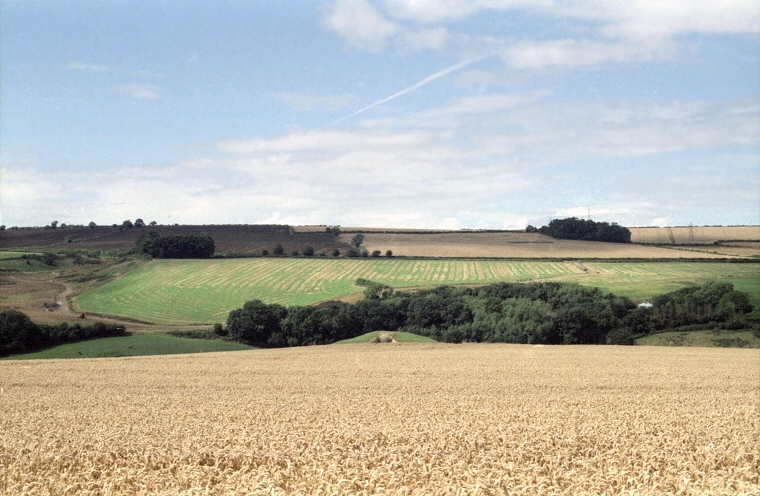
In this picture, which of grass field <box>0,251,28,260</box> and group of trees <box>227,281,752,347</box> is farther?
grass field <box>0,251,28,260</box>

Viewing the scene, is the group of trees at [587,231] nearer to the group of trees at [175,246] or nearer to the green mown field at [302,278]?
the green mown field at [302,278]

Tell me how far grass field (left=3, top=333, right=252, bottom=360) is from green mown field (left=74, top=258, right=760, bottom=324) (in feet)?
35.4

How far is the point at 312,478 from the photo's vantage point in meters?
8.67

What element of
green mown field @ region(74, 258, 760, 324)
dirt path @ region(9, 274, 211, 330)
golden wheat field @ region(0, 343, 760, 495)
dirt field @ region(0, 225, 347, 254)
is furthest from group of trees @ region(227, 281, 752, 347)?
golden wheat field @ region(0, 343, 760, 495)

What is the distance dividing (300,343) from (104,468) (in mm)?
57611

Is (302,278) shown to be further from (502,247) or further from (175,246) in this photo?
(502,247)

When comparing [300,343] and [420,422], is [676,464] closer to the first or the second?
[420,422]

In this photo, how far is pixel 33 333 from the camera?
55.8 m

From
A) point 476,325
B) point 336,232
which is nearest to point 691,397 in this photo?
point 476,325

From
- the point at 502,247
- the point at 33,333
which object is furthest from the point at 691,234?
the point at 33,333

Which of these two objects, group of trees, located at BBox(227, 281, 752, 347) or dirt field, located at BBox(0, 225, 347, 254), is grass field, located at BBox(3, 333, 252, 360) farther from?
dirt field, located at BBox(0, 225, 347, 254)

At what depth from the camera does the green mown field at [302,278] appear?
7319 cm

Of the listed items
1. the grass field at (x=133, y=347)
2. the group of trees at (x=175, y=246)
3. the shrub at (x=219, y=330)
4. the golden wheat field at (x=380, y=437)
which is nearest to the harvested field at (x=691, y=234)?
the shrub at (x=219, y=330)

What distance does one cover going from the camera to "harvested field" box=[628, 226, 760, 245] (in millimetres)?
91938
